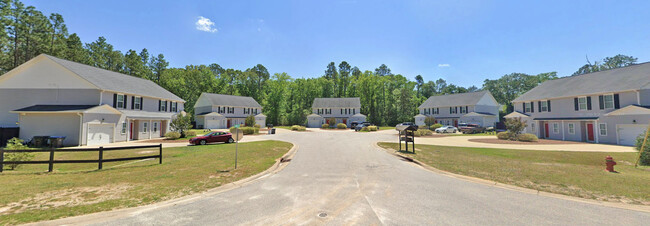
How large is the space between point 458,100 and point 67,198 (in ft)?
212

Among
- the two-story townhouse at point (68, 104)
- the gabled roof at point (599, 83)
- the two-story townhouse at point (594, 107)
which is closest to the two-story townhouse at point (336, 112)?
the two-story townhouse at point (594, 107)

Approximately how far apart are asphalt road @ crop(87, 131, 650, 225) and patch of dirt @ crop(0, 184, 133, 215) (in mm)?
2558

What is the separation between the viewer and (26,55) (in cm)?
3484

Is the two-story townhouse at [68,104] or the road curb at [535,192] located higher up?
the two-story townhouse at [68,104]

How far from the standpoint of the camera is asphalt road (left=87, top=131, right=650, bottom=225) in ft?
17.9

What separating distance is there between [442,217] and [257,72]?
8341cm

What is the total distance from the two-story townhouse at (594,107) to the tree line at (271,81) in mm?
34874

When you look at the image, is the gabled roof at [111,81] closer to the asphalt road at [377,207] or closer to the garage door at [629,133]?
the asphalt road at [377,207]

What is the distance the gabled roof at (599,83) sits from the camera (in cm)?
2473

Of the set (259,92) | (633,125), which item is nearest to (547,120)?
(633,125)

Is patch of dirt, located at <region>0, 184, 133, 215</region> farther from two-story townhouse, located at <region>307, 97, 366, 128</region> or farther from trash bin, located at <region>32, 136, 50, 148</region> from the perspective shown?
two-story townhouse, located at <region>307, 97, 366, 128</region>

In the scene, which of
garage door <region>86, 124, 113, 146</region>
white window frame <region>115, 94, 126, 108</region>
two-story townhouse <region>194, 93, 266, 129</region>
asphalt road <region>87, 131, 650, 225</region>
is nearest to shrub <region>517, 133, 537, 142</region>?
asphalt road <region>87, 131, 650, 225</region>

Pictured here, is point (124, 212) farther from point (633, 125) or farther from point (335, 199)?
point (633, 125)

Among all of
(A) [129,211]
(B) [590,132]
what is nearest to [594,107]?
A: (B) [590,132]
